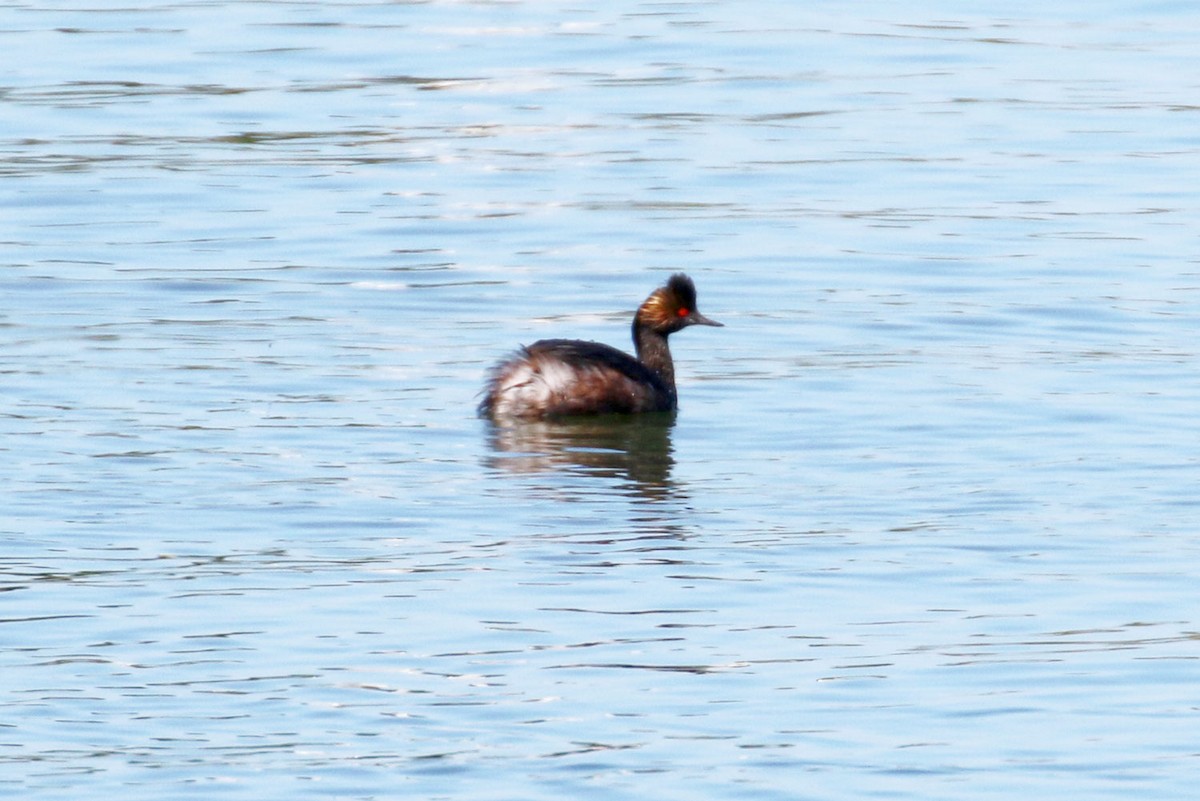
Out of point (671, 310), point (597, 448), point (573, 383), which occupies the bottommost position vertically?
point (597, 448)

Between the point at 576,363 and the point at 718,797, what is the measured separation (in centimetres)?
617

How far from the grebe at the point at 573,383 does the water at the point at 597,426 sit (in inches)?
6.8

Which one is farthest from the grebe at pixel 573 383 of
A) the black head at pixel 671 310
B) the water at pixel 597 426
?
the black head at pixel 671 310

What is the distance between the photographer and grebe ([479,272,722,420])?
13.6 metres

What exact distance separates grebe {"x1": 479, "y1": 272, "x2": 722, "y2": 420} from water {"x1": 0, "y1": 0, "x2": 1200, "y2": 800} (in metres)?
0.17

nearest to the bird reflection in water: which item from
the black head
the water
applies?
the water

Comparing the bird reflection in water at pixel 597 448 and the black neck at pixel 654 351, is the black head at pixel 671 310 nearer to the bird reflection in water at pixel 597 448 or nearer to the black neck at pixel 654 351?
the black neck at pixel 654 351

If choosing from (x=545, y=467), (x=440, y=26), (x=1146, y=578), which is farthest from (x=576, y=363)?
(x=440, y=26)

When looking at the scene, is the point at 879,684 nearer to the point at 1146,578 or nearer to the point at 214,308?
the point at 1146,578

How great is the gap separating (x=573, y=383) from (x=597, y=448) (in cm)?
62

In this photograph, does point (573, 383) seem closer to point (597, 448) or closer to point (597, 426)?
point (597, 426)

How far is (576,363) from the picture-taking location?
13680mm

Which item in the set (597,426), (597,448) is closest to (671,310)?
(597,426)

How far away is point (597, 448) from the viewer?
13.3 metres
